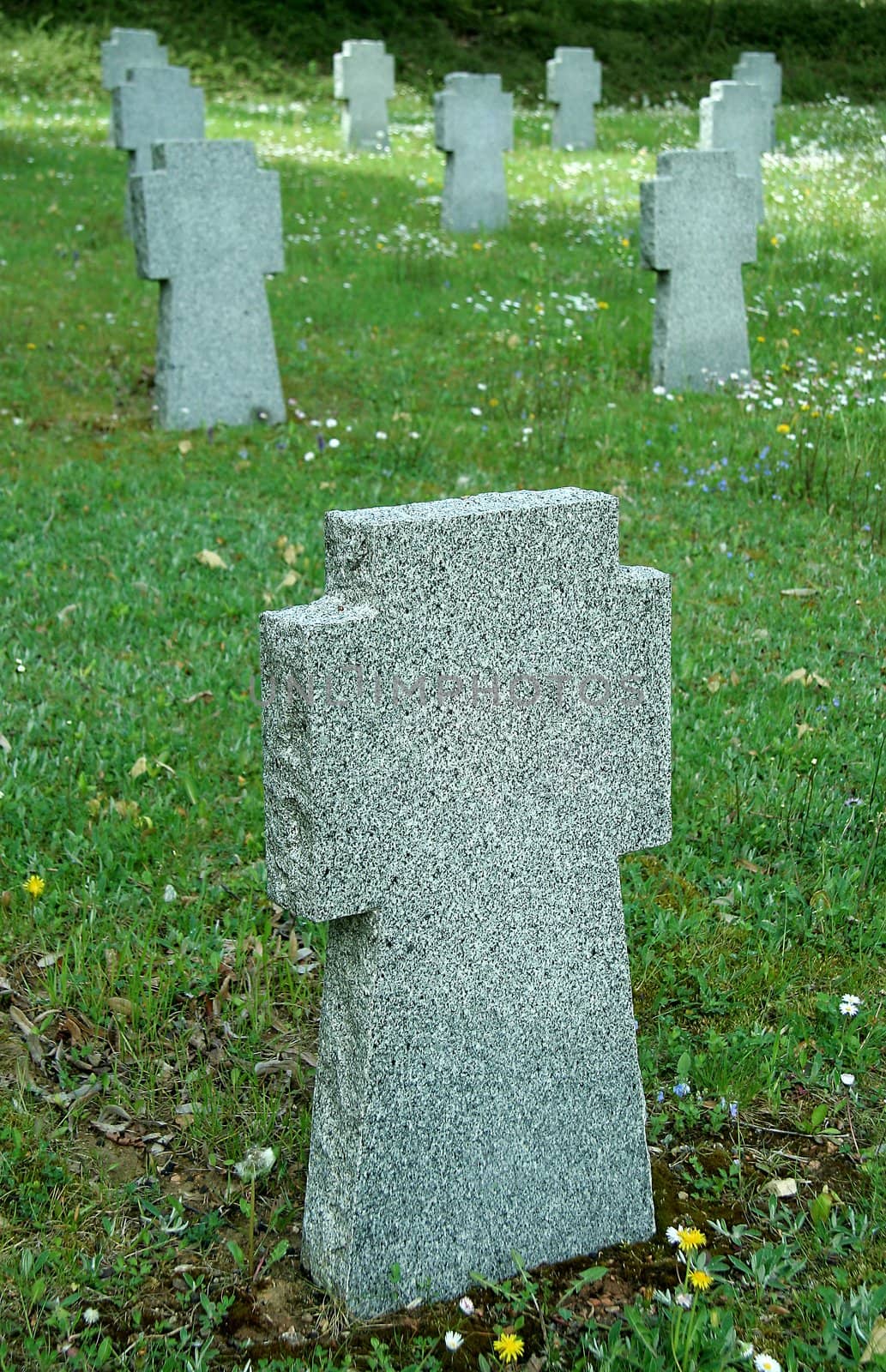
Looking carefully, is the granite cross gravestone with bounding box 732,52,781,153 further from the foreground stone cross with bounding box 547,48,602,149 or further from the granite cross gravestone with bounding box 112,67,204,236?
the granite cross gravestone with bounding box 112,67,204,236

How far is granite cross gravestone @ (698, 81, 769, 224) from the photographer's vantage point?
13.9 metres

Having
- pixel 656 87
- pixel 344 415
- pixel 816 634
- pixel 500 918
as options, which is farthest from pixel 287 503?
pixel 656 87

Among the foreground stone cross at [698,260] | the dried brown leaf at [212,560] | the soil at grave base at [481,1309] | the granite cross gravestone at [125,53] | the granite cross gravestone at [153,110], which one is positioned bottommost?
the soil at grave base at [481,1309]

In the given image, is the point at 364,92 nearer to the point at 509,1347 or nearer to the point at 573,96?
the point at 573,96

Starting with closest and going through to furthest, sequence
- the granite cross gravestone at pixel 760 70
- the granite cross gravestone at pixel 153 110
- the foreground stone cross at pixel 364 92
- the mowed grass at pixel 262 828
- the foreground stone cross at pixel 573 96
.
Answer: the mowed grass at pixel 262 828 → the granite cross gravestone at pixel 153 110 → the foreground stone cross at pixel 364 92 → the foreground stone cross at pixel 573 96 → the granite cross gravestone at pixel 760 70

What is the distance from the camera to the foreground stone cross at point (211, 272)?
7.25m

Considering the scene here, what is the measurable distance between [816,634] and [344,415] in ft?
11.6

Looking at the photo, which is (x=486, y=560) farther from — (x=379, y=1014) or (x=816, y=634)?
(x=816, y=634)

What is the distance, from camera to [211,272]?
7484 mm

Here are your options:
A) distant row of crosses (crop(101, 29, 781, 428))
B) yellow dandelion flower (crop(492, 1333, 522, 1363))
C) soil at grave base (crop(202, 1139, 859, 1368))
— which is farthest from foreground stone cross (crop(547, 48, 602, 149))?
yellow dandelion flower (crop(492, 1333, 522, 1363))

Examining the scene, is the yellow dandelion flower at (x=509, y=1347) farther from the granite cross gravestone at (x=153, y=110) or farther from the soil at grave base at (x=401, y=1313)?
the granite cross gravestone at (x=153, y=110)

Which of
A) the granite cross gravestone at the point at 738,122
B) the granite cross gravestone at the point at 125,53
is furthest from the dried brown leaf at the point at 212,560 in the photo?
the granite cross gravestone at the point at 125,53

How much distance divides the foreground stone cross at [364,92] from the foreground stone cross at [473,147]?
16.8 feet

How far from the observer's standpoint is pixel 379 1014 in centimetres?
219
